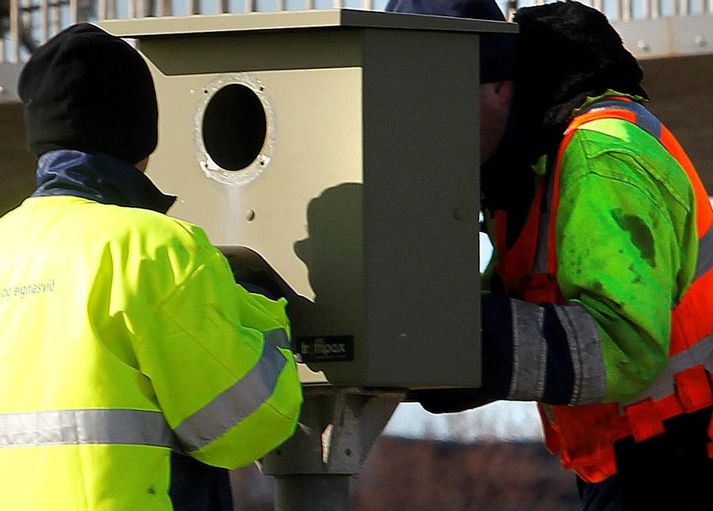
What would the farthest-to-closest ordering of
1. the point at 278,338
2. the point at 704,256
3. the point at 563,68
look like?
the point at 563,68, the point at 704,256, the point at 278,338

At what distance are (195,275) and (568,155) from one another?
1018 millimetres

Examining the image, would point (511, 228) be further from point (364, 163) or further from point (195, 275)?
point (195, 275)

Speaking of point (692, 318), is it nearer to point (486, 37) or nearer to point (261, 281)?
point (486, 37)

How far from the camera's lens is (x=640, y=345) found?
335 centimetres

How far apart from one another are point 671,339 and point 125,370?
1.24 m

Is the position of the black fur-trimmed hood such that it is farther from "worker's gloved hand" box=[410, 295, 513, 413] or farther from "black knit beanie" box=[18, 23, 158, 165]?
"black knit beanie" box=[18, 23, 158, 165]

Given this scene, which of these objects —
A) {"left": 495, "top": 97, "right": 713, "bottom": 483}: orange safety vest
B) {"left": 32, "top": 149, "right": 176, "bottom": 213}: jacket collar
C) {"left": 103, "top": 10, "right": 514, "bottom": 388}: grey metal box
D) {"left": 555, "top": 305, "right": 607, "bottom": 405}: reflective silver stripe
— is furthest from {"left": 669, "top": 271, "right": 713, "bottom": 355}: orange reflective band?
{"left": 32, "top": 149, "right": 176, "bottom": 213}: jacket collar

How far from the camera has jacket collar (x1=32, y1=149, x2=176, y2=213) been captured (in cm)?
296

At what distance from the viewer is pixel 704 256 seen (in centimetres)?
359

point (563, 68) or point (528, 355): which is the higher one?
point (563, 68)

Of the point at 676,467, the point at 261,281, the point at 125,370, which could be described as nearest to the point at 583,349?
the point at 676,467

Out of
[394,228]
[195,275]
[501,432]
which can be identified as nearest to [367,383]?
[394,228]

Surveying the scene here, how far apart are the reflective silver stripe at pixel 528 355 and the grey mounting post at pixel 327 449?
0.22 metres

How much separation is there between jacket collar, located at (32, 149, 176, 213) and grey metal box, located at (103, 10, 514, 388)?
0.33m
